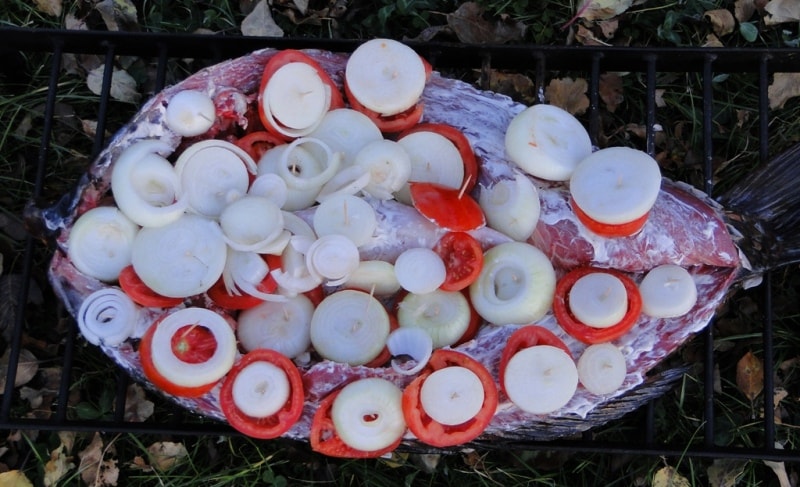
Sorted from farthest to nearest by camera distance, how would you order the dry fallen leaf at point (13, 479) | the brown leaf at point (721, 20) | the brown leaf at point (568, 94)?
the brown leaf at point (721, 20), the brown leaf at point (568, 94), the dry fallen leaf at point (13, 479)

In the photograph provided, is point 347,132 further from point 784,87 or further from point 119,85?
point 784,87

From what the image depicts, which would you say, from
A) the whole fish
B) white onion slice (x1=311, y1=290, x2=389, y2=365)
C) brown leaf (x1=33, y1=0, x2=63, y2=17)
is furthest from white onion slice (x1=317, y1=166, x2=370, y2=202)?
brown leaf (x1=33, y1=0, x2=63, y2=17)

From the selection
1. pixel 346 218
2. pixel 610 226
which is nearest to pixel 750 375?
pixel 610 226

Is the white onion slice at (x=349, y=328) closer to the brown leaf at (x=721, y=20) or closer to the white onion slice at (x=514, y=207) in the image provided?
the white onion slice at (x=514, y=207)

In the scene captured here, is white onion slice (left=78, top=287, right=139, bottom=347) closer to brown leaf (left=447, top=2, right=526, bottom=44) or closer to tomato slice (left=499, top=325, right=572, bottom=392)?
tomato slice (left=499, top=325, right=572, bottom=392)

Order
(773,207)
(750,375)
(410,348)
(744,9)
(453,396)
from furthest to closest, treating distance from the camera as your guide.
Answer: (744,9) → (750,375) → (773,207) → (410,348) → (453,396)

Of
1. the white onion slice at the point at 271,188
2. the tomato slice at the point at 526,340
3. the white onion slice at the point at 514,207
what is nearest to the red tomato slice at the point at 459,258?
the white onion slice at the point at 514,207

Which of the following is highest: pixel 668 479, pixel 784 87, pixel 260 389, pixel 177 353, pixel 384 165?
pixel 384 165
